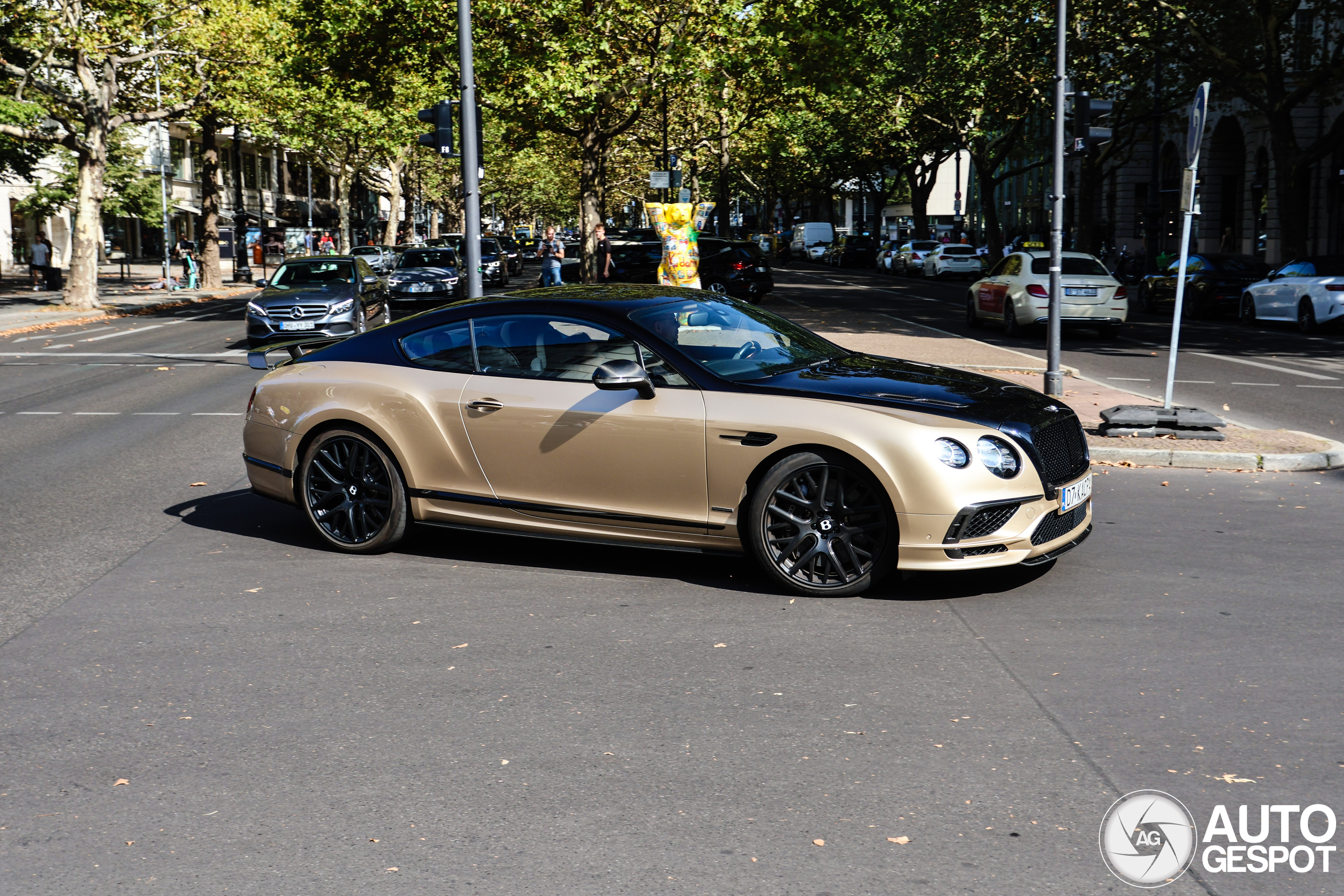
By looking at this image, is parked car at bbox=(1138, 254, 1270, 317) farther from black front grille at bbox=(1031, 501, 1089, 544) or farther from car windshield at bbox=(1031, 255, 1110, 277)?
black front grille at bbox=(1031, 501, 1089, 544)

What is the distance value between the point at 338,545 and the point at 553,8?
21725 millimetres

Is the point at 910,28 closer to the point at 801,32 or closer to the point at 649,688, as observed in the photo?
the point at 801,32

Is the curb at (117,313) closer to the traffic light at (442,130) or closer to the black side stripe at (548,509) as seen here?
the traffic light at (442,130)

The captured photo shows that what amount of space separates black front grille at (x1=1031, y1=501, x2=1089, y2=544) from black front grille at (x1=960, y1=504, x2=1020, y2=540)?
162mm

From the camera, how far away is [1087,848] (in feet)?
11.7

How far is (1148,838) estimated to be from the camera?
363 centimetres

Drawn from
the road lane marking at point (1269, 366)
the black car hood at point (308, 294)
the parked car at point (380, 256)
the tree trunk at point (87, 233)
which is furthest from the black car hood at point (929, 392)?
the parked car at point (380, 256)

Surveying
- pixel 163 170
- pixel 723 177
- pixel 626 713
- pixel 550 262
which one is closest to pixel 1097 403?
pixel 626 713

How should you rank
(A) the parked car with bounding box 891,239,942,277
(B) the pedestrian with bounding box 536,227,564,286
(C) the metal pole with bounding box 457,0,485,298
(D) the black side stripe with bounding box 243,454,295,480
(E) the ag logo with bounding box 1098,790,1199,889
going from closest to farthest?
(E) the ag logo with bounding box 1098,790,1199,889 < (D) the black side stripe with bounding box 243,454,295,480 < (C) the metal pole with bounding box 457,0,485,298 < (B) the pedestrian with bounding box 536,227,564,286 < (A) the parked car with bounding box 891,239,942,277

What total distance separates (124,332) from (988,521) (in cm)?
2447

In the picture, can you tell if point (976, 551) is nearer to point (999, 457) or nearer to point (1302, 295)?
point (999, 457)

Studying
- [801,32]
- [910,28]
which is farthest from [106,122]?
[910,28]

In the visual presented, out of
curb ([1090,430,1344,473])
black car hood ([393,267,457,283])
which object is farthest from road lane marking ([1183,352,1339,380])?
black car hood ([393,267,457,283])

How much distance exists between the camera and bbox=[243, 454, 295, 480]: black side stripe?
743 cm
